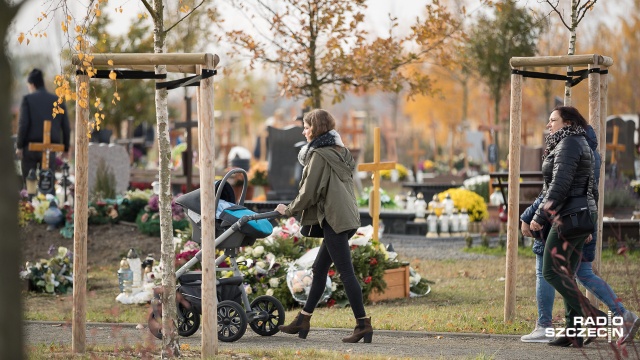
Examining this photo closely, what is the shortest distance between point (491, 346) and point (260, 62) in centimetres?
727

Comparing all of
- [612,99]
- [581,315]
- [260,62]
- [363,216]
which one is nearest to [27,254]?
[260,62]

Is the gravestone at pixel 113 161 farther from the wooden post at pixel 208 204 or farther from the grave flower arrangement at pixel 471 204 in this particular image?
the wooden post at pixel 208 204

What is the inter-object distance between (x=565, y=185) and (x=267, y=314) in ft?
8.59

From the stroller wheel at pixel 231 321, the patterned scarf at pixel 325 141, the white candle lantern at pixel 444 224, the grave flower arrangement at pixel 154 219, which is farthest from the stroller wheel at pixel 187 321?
the white candle lantern at pixel 444 224

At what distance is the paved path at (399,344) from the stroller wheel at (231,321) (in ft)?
0.27

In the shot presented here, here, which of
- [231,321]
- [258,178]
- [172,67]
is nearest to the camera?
[172,67]

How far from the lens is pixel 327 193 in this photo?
7656 millimetres

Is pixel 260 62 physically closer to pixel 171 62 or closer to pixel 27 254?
pixel 27 254

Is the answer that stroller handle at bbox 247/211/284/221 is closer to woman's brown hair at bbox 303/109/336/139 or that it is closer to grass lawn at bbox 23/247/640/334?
woman's brown hair at bbox 303/109/336/139

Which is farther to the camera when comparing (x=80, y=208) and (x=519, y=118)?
(x=519, y=118)

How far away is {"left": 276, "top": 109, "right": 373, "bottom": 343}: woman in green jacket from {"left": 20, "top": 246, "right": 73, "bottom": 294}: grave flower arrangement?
470cm

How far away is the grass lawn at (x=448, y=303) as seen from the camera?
869 cm

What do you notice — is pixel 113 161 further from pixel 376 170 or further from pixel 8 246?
pixel 8 246

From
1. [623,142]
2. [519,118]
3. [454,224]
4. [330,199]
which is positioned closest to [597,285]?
[519,118]
